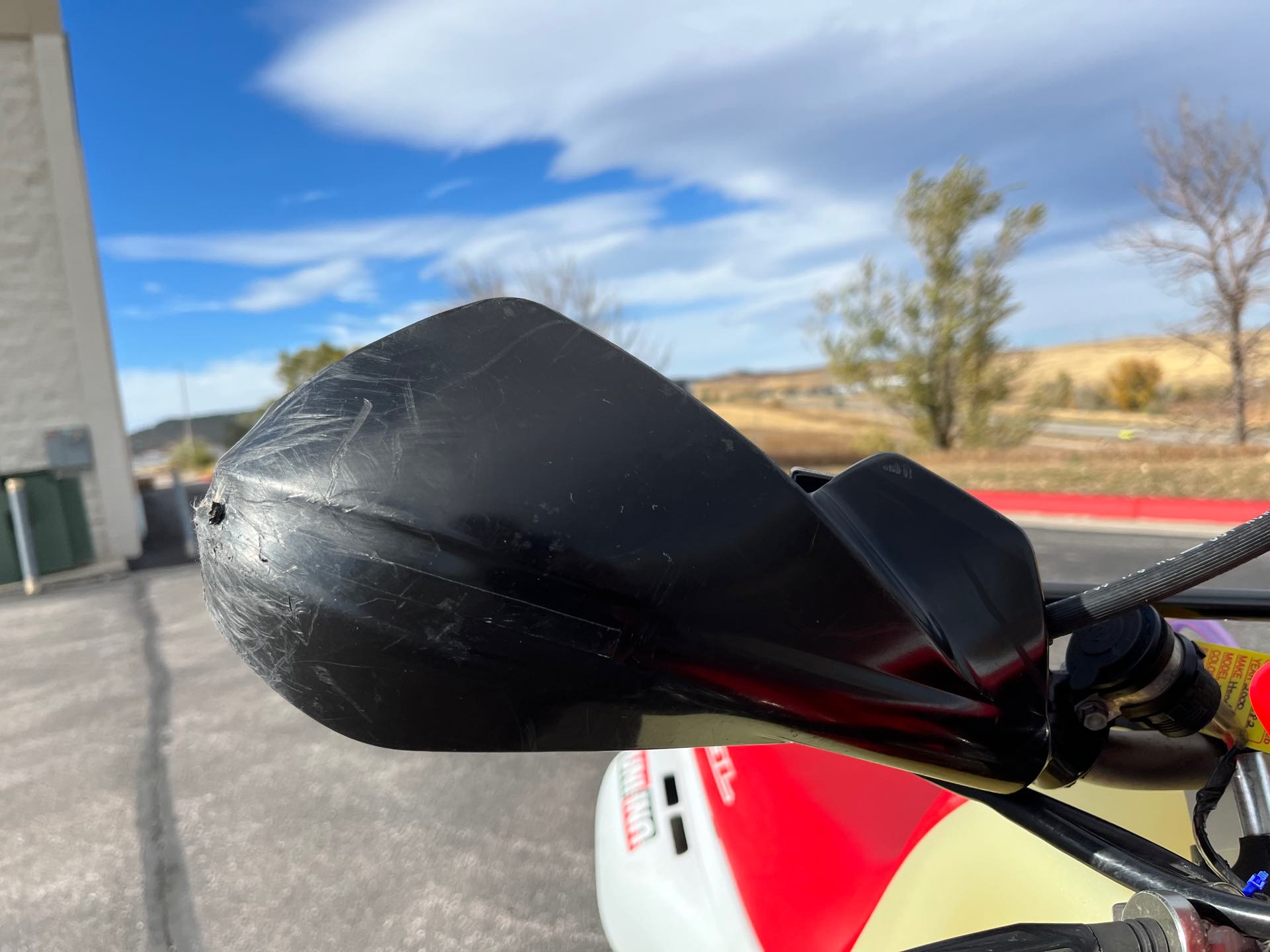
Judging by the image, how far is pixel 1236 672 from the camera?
3.33ft

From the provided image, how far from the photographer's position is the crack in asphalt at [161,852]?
2789mm

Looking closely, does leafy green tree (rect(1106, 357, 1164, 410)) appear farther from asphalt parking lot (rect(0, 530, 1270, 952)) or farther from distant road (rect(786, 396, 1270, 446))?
asphalt parking lot (rect(0, 530, 1270, 952))

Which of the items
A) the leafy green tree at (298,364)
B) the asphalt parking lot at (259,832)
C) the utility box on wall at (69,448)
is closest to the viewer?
the asphalt parking lot at (259,832)

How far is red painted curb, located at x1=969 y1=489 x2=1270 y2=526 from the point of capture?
8625mm

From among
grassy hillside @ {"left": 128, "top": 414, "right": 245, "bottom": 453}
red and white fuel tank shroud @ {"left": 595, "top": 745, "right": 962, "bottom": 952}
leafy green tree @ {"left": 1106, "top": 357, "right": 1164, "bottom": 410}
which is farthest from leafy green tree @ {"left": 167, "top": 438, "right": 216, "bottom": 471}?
leafy green tree @ {"left": 1106, "top": 357, "right": 1164, "bottom": 410}

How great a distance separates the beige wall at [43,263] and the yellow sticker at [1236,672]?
11.0 m

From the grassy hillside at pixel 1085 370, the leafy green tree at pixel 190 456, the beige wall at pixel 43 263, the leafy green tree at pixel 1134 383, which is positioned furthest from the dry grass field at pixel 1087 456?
the leafy green tree at pixel 190 456

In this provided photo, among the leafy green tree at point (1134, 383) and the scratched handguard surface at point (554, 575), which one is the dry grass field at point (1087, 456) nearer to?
the scratched handguard surface at point (554, 575)

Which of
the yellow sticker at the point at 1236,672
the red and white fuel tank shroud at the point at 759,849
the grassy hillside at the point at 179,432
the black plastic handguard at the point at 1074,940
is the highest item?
the grassy hillside at the point at 179,432

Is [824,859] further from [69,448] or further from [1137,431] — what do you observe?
[1137,431]

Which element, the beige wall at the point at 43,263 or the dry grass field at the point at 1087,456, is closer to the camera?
the beige wall at the point at 43,263

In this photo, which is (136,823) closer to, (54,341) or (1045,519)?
(54,341)

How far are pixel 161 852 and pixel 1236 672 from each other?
11.9ft

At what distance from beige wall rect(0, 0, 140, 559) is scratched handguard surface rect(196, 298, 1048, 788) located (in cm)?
1064
